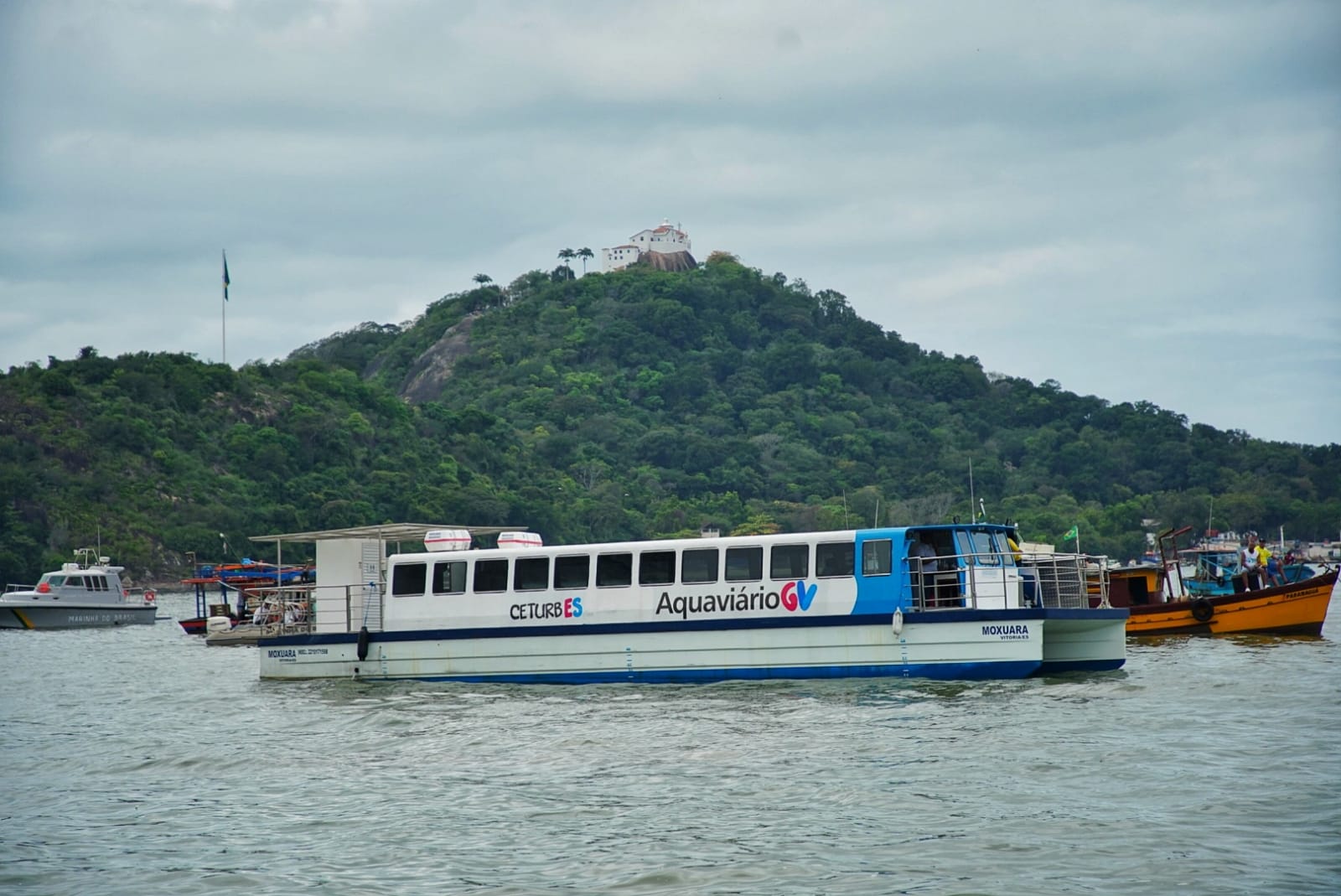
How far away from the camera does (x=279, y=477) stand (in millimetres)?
123438

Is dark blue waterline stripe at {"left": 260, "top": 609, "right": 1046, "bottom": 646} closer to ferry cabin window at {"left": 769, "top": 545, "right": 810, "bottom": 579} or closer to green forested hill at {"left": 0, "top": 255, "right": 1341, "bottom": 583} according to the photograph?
ferry cabin window at {"left": 769, "top": 545, "right": 810, "bottom": 579}

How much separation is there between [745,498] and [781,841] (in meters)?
144

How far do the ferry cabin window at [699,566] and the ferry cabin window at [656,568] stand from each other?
25 cm

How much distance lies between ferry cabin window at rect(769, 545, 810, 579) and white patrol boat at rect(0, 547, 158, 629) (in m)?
44.2

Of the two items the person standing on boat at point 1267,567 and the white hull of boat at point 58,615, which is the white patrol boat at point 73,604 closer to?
the white hull of boat at point 58,615

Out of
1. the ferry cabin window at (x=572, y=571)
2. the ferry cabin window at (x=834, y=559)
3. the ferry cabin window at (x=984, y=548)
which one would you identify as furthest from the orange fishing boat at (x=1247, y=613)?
the ferry cabin window at (x=572, y=571)

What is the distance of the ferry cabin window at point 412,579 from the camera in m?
28.7

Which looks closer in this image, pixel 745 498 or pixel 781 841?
pixel 781 841

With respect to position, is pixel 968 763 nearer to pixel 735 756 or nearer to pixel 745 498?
pixel 735 756

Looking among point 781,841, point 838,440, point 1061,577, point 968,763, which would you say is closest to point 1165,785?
point 968,763

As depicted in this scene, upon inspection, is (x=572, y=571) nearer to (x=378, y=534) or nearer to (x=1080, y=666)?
(x=378, y=534)

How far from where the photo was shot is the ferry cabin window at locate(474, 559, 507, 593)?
1107 inches

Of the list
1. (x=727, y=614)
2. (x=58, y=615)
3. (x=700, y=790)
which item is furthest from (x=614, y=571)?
(x=58, y=615)

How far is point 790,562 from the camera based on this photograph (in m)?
Answer: 25.9
